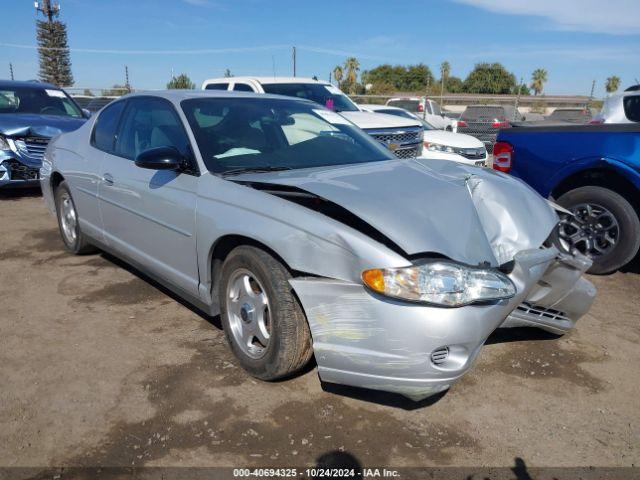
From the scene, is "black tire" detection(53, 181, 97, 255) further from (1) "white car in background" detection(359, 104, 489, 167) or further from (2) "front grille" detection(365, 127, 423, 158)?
(1) "white car in background" detection(359, 104, 489, 167)

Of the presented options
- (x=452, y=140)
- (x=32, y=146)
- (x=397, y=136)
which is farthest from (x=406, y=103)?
(x=32, y=146)

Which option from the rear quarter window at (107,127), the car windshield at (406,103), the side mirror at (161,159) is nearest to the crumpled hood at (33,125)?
the rear quarter window at (107,127)

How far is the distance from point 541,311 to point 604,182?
2422 mm

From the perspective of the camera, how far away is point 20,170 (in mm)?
7707

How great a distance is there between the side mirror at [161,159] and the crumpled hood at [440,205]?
42cm

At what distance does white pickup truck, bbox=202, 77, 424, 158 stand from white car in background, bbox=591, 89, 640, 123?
2.66 meters

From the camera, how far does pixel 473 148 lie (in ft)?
31.2

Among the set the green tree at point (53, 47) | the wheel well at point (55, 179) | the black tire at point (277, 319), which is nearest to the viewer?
the black tire at point (277, 319)

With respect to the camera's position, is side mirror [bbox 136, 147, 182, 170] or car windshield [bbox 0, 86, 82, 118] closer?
side mirror [bbox 136, 147, 182, 170]

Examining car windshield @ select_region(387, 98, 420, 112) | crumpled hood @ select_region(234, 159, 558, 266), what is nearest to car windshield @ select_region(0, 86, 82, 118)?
crumpled hood @ select_region(234, 159, 558, 266)

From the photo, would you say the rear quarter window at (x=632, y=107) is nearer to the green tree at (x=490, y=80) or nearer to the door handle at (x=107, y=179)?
the door handle at (x=107, y=179)

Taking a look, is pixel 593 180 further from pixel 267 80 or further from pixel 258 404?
pixel 267 80

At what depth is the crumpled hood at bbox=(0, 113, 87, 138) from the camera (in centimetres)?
758

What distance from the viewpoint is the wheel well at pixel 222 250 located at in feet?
9.27
